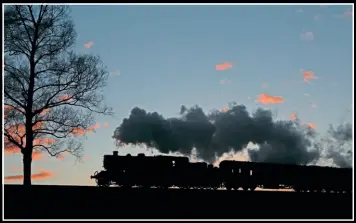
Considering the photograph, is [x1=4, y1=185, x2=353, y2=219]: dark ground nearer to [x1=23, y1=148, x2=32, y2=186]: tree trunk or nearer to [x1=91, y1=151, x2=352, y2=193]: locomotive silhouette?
[x1=23, y1=148, x2=32, y2=186]: tree trunk

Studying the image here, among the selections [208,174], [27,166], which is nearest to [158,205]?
[27,166]

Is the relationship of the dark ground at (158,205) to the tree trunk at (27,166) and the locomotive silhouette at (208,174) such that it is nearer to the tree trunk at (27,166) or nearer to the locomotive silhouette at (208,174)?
the tree trunk at (27,166)

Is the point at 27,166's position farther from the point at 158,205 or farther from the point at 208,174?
the point at 208,174

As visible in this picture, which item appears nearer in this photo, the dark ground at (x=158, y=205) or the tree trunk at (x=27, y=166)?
the dark ground at (x=158, y=205)

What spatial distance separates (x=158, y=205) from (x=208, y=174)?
54.0 ft

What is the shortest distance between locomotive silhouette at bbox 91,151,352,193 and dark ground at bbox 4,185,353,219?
10.8 metres

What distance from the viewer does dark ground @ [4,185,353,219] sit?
16719mm

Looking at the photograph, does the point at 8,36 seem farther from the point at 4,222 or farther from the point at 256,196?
the point at 256,196

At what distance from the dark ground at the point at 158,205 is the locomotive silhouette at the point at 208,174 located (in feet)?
35.6

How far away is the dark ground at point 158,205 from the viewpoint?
1672cm

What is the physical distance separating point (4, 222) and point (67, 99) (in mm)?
13204

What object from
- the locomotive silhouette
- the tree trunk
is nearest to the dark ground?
the tree trunk

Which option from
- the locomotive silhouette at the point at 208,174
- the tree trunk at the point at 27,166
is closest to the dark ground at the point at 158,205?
the tree trunk at the point at 27,166

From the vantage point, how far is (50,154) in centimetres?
→ 2744
